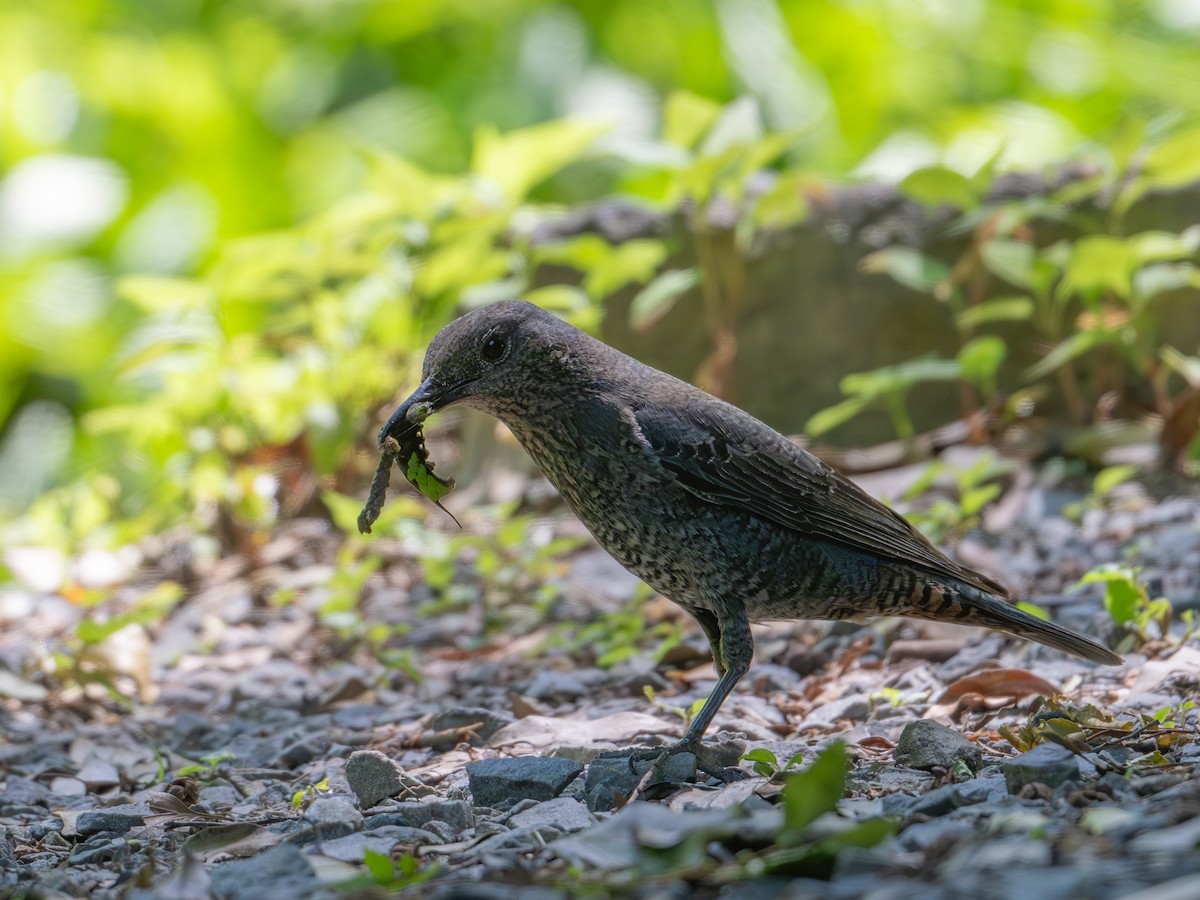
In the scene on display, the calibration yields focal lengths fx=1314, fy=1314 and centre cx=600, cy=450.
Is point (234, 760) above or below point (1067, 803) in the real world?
below

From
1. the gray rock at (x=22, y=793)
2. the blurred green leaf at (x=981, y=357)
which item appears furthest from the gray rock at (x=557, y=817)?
the blurred green leaf at (x=981, y=357)

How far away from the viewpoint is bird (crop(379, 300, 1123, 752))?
11.3ft

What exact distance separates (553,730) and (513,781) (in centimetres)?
57

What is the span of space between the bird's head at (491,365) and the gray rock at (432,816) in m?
0.99

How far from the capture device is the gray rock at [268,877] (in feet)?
7.66

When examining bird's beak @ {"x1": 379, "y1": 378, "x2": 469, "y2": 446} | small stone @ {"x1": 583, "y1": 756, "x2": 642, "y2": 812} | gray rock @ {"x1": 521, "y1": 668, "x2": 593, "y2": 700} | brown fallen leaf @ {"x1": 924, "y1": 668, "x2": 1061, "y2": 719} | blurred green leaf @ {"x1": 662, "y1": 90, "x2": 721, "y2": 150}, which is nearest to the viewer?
small stone @ {"x1": 583, "y1": 756, "x2": 642, "y2": 812}

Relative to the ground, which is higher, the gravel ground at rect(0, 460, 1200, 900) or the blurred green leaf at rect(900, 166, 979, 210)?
the blurred green leaf at rect(900, 166, 979, 210)

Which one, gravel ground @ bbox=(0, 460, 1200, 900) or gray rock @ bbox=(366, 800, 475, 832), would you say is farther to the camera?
gray rock @ bbox=(366, 800, 475, 832)

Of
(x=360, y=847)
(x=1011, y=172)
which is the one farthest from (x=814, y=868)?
(x=1011, y=172)

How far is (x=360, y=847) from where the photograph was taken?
8.58 feet

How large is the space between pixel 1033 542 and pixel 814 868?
10.1ft

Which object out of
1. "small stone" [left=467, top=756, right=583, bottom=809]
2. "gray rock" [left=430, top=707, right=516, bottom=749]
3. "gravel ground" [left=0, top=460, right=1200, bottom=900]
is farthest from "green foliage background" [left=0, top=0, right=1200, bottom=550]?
"small stone" [left=467, top=756, right=583, bottom=809]

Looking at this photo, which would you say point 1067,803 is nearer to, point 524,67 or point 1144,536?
point 1144,536

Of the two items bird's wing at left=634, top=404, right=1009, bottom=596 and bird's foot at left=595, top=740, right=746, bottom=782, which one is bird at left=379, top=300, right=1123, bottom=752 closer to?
bird's wing at left=634, top=404, right=1009, bottom=596
